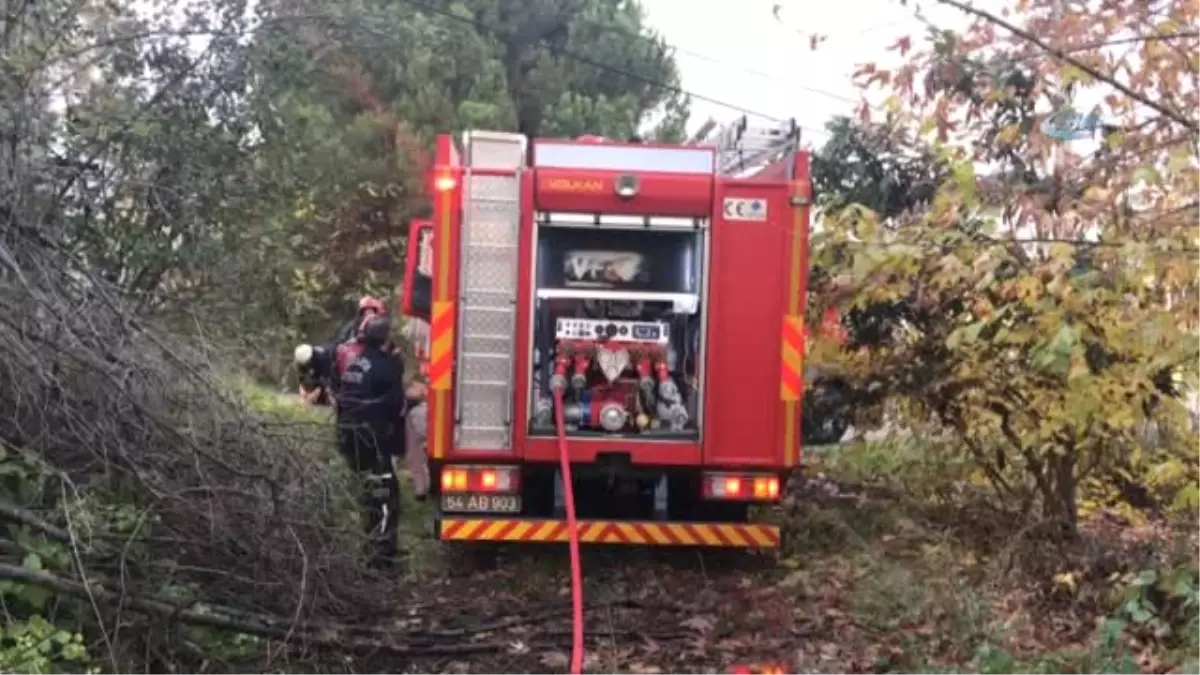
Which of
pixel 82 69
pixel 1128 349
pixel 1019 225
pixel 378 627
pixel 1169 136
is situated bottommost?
pixel 378 627

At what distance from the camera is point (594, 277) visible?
823 cm

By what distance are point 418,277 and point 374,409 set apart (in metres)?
0.92

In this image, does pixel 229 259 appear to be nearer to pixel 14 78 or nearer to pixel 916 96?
pixel 14 78

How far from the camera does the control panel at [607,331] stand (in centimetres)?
813

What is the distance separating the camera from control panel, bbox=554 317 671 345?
26.7ft

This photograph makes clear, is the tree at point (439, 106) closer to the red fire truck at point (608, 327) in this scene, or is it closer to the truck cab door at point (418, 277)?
the truck cab door at point (418, 277)

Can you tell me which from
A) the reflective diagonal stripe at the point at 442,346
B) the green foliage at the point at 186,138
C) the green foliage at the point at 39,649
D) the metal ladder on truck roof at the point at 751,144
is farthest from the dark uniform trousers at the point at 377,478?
the green foliage at the point at 39,649

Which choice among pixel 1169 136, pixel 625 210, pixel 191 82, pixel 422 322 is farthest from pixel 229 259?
pixel 1169 136

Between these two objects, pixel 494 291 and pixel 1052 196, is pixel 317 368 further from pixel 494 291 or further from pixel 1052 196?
pixel 1052 196

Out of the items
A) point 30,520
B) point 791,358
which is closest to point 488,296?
point 791,358

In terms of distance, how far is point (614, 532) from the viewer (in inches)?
319

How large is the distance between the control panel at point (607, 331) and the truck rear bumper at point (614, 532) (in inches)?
41.7

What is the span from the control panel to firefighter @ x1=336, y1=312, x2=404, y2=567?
124 centimetres

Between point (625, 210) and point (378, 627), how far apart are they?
2863 millimetres
